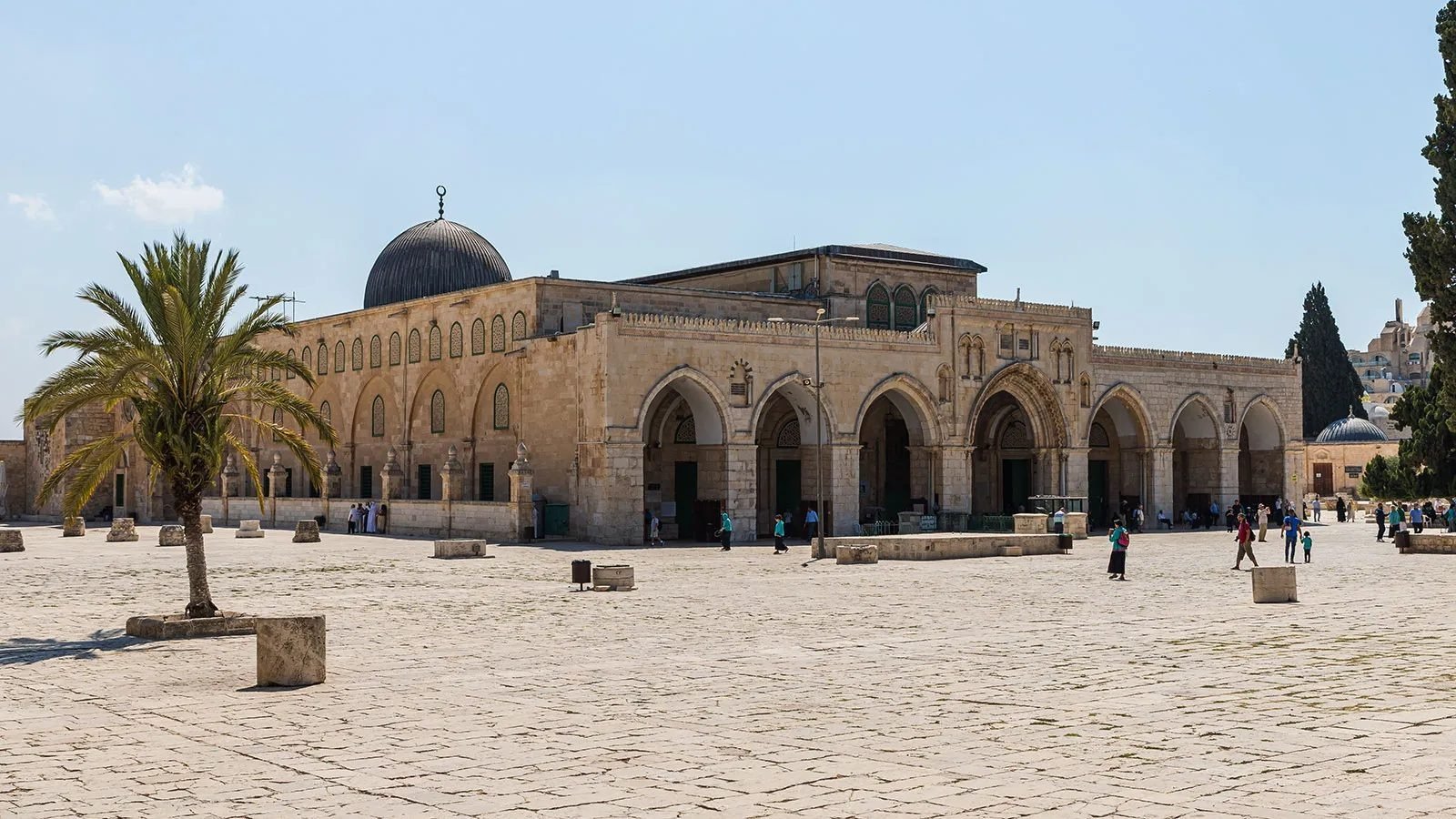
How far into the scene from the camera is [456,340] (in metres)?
43.8

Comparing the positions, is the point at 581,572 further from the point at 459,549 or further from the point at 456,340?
the point at 456,340

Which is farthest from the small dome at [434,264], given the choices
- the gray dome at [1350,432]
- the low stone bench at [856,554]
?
the gray dome at [1350,432]

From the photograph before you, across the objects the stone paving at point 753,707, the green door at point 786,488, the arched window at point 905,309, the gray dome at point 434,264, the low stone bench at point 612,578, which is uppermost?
the gray dome at point 434,264

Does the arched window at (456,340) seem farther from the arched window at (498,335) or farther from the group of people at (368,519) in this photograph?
the group of people at (368,519)

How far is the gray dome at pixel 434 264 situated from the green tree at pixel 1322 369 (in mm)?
50572

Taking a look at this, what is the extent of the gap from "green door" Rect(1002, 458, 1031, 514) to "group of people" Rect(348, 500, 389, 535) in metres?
20.2

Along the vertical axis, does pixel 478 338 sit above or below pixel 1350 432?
above

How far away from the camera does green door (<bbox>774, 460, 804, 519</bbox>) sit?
42.9m

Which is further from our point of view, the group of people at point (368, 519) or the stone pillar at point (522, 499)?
the group of people at point (368, 519)

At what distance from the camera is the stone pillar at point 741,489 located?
3800cm

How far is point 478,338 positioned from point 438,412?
11.7 feet

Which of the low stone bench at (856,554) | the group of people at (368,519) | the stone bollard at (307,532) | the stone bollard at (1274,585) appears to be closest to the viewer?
the stone bollard at (1274,585)

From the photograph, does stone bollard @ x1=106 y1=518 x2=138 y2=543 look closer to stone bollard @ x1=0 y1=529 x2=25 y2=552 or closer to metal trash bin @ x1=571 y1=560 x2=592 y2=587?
stone bollard @ x1=0 y1=529 x2=25 y2=552

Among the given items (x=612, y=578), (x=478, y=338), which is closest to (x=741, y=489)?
(x=478, y=338)
